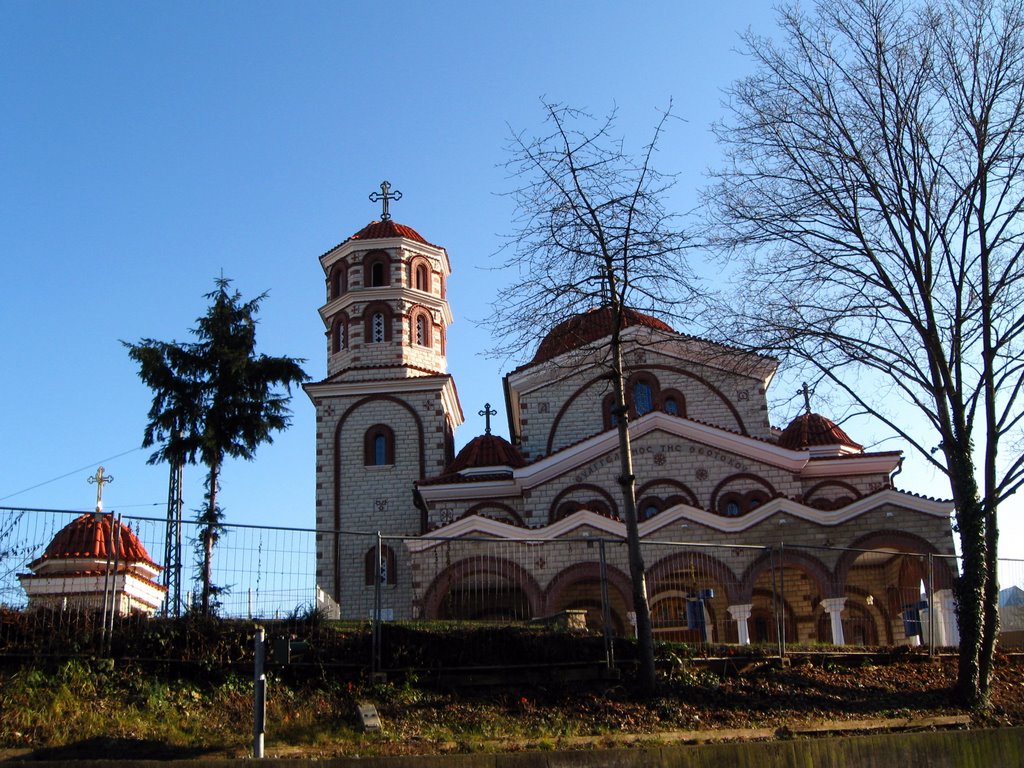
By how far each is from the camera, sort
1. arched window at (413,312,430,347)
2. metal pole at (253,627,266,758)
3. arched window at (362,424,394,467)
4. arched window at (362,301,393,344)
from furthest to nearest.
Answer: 1. arched window at (413,312,430,347)
2. arched window at (362,301,393,344)
3. arched window at (362,424,394,467)
4. metal pole at (253,627,266,758)

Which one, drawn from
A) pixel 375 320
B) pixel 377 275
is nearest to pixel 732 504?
pixel 375 320

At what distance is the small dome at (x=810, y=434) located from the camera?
31.7 metres

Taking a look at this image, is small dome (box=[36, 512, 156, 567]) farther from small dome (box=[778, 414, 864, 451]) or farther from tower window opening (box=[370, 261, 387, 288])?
small dome (box=[778, 414, 864, 451])

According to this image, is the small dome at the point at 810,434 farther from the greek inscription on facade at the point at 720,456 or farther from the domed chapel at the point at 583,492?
the greek inscription on facade at the point at 720,456

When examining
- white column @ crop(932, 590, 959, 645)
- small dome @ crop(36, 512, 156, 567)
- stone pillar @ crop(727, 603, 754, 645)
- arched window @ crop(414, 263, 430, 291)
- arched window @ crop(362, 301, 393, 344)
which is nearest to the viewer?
white column @ crop(932, 590, 959, 645)

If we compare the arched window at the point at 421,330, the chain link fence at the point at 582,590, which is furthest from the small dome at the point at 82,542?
the arched window at the point at 421,330

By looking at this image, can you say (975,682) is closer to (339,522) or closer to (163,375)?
(163,375)

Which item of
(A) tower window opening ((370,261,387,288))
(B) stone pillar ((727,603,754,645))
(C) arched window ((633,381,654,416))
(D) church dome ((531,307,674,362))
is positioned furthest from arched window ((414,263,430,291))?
(D) church dome ((531,307,674,362))

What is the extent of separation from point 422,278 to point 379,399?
178 inches

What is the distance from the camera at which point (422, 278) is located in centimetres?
3494

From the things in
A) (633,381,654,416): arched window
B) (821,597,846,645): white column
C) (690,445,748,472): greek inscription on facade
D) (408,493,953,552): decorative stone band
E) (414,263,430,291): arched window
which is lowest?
(821,597,846,645): white column

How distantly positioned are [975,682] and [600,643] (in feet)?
14.9

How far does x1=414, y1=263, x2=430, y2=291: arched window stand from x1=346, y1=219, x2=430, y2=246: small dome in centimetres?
86

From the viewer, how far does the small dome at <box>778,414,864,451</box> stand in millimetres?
31672
